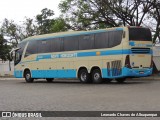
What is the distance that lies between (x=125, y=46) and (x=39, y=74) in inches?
355

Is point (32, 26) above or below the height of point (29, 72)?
above

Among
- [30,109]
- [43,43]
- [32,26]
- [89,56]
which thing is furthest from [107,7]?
[32,26]

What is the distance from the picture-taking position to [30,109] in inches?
481

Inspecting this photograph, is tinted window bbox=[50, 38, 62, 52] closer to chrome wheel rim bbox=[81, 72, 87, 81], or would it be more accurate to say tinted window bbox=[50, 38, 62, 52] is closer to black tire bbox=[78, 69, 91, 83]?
black tire bbox=[78, 69, 91, 83]

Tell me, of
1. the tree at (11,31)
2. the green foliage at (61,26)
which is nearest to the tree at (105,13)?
the green foliage at (61,26)

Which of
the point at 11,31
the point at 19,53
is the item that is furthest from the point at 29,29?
the point at 19,53

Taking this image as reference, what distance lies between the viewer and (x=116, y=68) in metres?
24.8

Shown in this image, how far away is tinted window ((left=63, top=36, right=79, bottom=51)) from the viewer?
27266mm

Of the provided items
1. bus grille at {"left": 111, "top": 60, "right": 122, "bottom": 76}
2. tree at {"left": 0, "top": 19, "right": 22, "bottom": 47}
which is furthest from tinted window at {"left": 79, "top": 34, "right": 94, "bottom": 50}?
tree at {"left": 0, "top": 19, "right": 22, "bottom": 47}

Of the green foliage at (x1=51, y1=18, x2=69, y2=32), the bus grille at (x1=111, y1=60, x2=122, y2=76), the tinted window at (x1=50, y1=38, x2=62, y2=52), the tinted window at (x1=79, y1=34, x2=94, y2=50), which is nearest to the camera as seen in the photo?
the bus grille at (x1=111, y1=60, x2=122, y2=76)

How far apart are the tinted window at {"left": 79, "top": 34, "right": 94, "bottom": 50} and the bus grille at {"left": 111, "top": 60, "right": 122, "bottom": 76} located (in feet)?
6.99

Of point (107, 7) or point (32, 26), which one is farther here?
point (32, 26)

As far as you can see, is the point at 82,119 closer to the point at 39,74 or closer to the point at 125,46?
the point at 125,46

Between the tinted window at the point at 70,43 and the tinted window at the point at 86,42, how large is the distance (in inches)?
18.9
